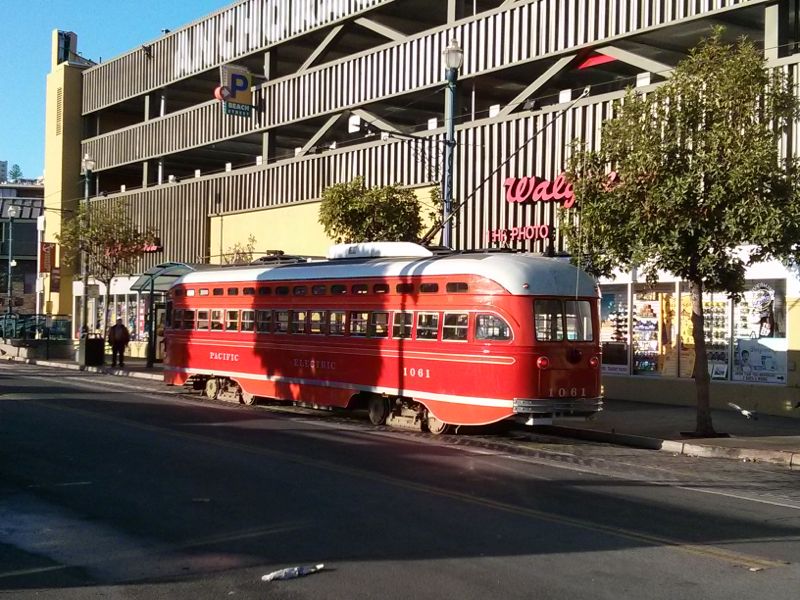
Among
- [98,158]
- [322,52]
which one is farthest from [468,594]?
[98,158]

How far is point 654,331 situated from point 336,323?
28.4ft

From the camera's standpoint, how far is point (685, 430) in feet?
57.9

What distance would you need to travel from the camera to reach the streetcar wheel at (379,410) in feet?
59.3

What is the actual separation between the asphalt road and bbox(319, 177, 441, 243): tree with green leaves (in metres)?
9.36

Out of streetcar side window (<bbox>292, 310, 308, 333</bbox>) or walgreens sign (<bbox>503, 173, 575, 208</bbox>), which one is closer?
streetcar side window (<bbox>292, 310, 308, 333</bbox>)

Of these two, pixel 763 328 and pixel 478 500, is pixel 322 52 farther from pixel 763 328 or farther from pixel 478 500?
pixel 478 500

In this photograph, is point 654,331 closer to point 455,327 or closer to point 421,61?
point 455,327

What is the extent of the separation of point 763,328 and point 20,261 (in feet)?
274

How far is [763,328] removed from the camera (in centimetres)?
2044

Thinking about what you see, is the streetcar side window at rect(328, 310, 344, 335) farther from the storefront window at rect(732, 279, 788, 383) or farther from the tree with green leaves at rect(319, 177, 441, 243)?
the storefront window at rect(732, 279, 788, 383)

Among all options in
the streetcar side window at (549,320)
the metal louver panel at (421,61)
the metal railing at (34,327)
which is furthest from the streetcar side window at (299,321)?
the metal railing at (34,327)

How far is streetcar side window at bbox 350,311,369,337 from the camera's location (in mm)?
18109

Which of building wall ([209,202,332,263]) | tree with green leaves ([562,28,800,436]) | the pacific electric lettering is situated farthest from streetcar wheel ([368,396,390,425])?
the pacific electric lettering

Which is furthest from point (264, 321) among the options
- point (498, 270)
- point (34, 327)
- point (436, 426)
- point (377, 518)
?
point (34, 327)
